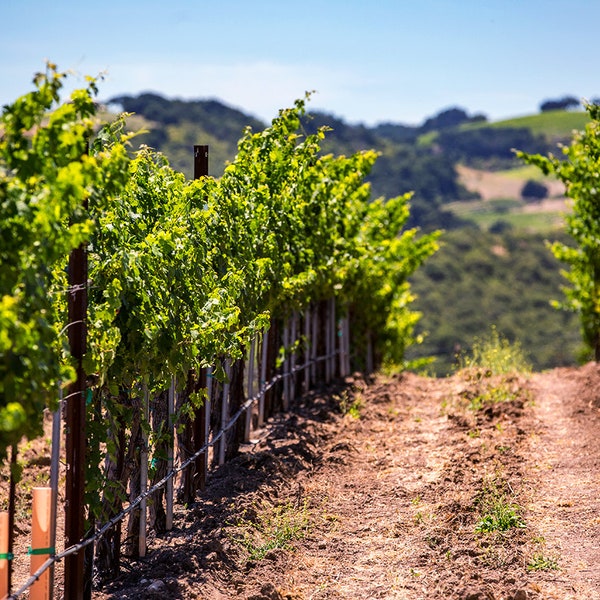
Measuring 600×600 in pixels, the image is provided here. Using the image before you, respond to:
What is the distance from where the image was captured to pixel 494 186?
16438 cm

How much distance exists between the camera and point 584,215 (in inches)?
635

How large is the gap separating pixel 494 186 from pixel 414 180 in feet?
112

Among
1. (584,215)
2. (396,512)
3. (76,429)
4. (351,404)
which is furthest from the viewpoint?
(584,215)

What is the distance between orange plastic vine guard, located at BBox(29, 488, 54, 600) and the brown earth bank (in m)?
0.93

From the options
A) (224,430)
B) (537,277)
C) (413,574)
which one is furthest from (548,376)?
(537,277)

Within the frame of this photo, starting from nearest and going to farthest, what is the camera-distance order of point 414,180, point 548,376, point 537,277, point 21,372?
1. point 21,372
2. point 548,376
3. point 537,277
4. point 414,180

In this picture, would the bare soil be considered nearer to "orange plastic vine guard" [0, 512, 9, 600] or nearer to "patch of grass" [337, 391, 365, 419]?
"patch of grass" [337, 391, 365, 419]

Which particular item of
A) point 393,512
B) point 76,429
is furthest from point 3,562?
point 393,512

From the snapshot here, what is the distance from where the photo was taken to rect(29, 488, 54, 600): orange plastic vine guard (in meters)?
5.88

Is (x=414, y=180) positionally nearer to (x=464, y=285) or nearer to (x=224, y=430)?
(x=464, y=285)

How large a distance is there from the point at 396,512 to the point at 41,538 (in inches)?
155

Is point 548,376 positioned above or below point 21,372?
below

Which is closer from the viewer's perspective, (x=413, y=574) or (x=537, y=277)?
(x=413, y=574)

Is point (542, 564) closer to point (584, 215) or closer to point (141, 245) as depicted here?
point (141, 245)
